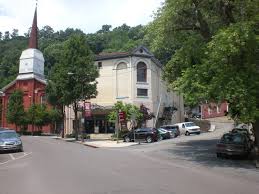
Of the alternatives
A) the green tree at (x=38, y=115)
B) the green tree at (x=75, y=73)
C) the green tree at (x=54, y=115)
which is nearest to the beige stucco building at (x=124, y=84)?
the green tree at (x=54, y=115)

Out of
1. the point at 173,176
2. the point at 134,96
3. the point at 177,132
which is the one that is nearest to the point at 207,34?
the point at 173,176

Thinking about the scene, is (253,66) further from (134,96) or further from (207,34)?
(134,96)

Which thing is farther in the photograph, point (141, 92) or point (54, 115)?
point (54, 115)

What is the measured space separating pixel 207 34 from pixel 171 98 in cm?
5648

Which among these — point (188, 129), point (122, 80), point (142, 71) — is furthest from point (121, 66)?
point (188, 129)

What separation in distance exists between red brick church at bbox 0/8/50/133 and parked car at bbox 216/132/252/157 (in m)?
68.1

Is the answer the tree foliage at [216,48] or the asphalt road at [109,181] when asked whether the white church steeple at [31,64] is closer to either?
the tree foliage at [216,48]

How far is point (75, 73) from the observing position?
57.3m

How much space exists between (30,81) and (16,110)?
997 cm

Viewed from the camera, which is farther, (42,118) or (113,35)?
(113,35)

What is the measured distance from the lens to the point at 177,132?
57.8 meters

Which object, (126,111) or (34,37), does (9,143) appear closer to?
(126,111)

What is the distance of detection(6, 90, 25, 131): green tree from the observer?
286ft

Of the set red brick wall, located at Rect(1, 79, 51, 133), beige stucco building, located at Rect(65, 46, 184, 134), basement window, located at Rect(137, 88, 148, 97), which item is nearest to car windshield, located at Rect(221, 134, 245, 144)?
beige stucco building, located at Rect(65, 46, 184, 134)
